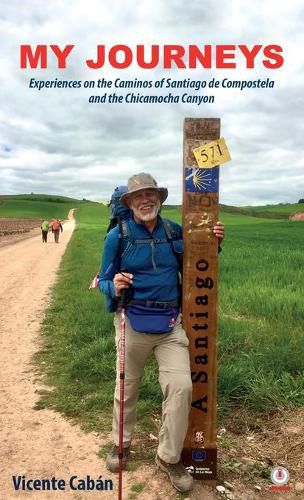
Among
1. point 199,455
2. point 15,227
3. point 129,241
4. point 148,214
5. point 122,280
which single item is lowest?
point 199,455

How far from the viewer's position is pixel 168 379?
12.4 feet

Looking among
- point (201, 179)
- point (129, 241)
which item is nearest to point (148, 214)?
point (129, 241)

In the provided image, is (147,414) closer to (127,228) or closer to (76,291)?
(127,228)

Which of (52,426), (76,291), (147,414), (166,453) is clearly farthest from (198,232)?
(76,291)

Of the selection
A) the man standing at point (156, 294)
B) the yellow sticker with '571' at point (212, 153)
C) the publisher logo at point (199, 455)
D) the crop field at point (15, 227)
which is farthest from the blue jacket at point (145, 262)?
the crop field at point (15, 227)

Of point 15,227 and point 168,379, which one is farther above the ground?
point 15,227

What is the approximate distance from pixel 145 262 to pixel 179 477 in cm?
178

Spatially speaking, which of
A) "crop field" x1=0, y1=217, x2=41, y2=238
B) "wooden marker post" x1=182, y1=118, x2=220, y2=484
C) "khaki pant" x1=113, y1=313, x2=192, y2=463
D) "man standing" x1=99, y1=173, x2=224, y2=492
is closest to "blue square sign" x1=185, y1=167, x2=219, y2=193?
"wooden marker post" x1=182, y1=118, x2=220, y2=484

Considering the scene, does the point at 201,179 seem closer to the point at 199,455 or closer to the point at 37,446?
the point at 199,455

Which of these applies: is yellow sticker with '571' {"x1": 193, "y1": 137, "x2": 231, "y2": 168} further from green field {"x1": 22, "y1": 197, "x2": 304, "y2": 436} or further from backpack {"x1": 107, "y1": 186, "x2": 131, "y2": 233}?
green field {"x1": 22, "y1": 197, "x2": 304, "y2": 436}

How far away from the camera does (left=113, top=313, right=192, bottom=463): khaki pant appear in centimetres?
375

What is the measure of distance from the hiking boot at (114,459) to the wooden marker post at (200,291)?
554 millimetres

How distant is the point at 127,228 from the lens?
396cm

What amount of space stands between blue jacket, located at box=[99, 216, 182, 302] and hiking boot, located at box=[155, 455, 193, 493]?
1.39 m
